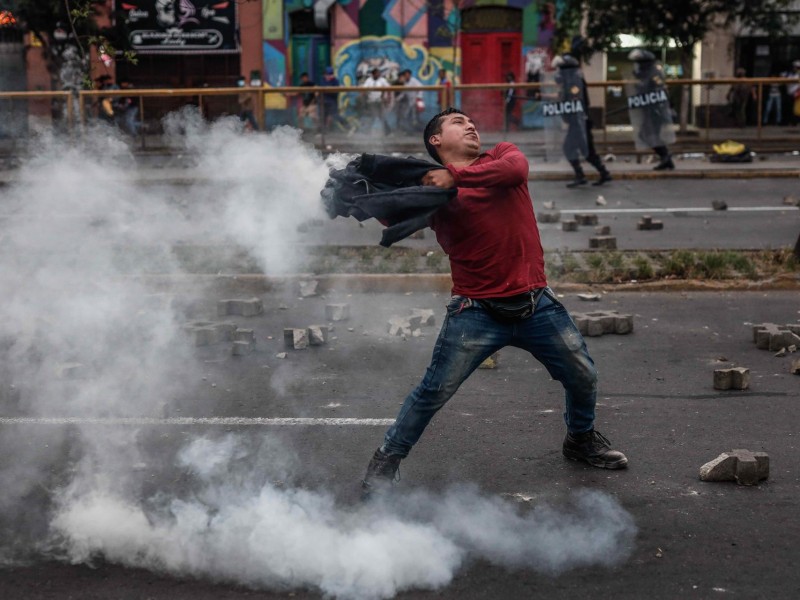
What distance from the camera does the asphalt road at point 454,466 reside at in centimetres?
382

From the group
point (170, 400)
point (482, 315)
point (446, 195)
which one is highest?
point (446, 195)

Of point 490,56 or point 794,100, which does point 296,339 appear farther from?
point 490,56

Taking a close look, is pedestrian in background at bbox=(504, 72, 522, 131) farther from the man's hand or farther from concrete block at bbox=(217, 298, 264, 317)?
the man's hand

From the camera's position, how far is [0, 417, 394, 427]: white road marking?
566 centimetres

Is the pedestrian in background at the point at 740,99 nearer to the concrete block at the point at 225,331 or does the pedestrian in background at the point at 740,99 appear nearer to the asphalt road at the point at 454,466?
the asphalt road at the point at 454,466

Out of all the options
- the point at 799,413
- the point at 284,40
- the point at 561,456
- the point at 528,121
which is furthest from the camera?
the point at 284,40

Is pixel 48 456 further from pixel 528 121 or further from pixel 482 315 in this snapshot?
pixel 528 121

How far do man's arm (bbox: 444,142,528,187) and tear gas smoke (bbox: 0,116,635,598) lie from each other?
1324 millimetres

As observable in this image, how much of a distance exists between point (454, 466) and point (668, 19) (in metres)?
21.1

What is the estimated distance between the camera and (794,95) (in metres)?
19.3

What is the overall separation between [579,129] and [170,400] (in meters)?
11.5

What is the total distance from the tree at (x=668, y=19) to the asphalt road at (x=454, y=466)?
17448mm

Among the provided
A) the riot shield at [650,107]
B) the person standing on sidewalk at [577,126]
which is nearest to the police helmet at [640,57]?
the riot shield at [650,107]

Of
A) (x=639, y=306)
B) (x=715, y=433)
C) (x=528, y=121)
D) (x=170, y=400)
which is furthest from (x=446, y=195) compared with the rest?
(x=528, y=121)
